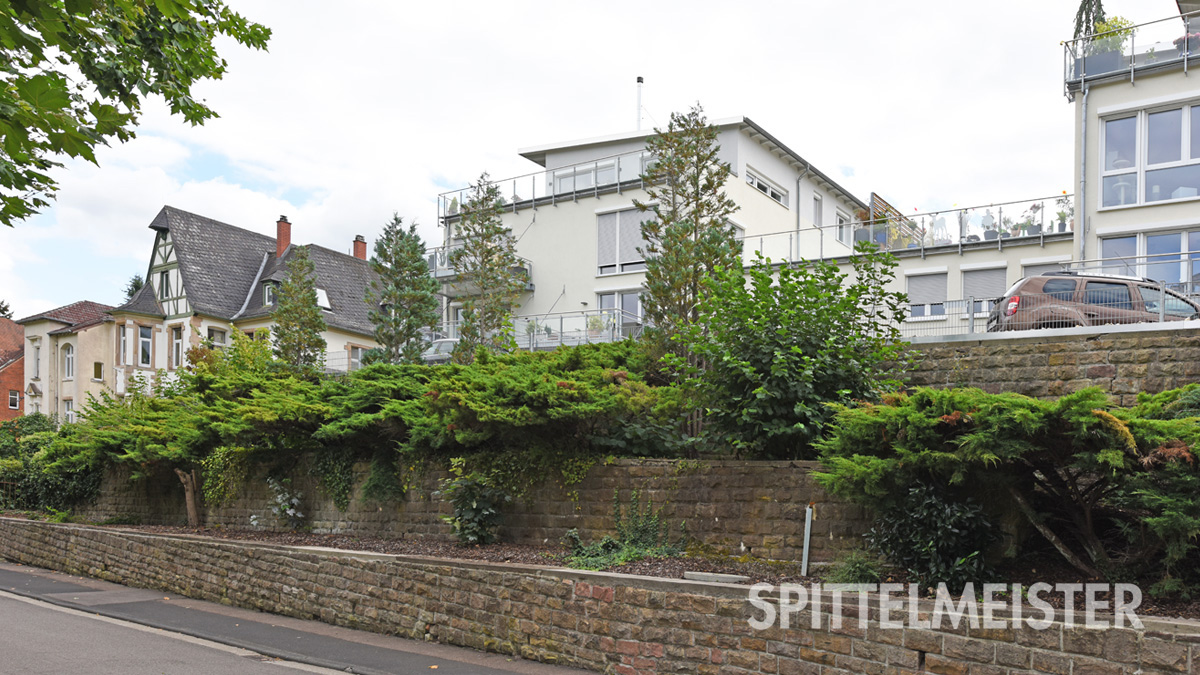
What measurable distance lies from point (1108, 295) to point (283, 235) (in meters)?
39.8

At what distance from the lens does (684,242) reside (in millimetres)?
14898

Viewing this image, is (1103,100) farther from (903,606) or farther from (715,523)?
(903,606)

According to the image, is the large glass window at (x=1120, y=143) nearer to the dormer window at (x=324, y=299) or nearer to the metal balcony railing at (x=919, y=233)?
the metal balcony railing at (x=919, y=233)

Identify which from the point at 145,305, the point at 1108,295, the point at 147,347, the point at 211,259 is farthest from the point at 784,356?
the point at 145,305

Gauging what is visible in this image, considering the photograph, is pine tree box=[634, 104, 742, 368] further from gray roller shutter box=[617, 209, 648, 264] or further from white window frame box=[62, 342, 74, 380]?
white window frame box=[62, 342, 74, 380]

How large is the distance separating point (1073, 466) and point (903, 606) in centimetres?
178

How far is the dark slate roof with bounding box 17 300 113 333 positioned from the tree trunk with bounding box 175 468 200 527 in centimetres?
2866

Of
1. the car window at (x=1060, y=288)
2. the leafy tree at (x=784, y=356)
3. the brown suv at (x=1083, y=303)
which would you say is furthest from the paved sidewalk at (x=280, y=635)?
the car window at (x=1060, y=288)

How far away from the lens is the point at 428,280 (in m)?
23.4

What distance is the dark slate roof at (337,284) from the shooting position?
139 ft

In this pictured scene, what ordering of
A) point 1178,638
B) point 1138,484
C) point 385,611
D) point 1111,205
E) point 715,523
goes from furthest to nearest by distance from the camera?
1. point 1111,205
2. point 385,611
3. point 715,523
4. point 1138,484
5. point 1178,638

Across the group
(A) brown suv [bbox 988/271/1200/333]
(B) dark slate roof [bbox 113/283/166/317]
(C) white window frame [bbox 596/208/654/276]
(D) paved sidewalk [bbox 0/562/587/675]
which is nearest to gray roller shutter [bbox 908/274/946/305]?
(C) white window frame [bbox 596/208/654/276]

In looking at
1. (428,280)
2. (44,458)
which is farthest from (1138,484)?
(44,458)

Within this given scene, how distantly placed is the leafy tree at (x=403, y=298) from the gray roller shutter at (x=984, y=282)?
1419 centimetres
